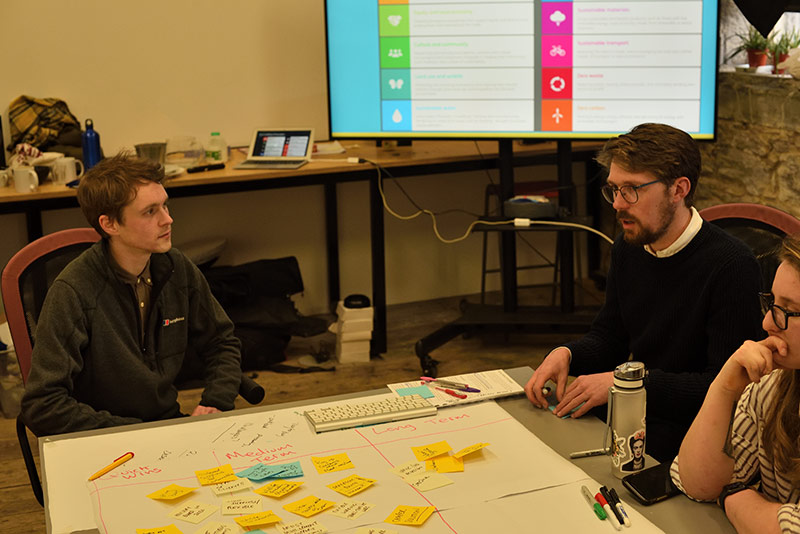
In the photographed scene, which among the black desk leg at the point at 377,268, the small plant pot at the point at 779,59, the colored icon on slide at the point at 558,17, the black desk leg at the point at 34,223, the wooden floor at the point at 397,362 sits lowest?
the wooden floor at the point at 397,362

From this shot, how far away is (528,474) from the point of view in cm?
169

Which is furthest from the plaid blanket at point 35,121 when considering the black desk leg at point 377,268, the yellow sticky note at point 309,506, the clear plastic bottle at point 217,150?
the yellow sticky note at point 309,506

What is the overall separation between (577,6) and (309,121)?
1.47 metres

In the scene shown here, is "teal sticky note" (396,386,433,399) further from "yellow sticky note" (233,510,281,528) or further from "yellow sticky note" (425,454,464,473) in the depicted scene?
"yellow sticky note" (233,510,281,528)

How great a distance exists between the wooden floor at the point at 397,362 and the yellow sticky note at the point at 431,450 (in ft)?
6.19

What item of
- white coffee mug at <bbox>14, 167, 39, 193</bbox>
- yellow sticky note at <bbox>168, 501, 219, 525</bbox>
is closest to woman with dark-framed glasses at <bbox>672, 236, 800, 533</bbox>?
Result: yellow sticky note at <bbox>168, 501, 219, 525</bbox>

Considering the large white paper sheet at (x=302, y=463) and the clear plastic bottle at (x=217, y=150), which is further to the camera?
the clear plastic bottle at (x=217, y=150)

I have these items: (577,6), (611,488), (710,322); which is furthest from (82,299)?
(577,6)

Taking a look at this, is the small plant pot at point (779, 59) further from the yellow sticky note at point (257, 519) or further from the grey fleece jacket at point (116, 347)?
the yellow sticky note at point (257, 519)

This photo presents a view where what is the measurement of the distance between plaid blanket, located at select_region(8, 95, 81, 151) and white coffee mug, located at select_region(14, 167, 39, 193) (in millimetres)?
386

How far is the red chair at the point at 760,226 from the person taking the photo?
230 cm

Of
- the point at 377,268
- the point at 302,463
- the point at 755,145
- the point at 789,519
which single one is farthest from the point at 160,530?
the point at 755,145

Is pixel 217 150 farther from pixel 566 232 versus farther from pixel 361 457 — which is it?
pixel 361 457

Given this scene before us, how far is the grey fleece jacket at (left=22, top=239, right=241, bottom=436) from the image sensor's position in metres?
2.13
